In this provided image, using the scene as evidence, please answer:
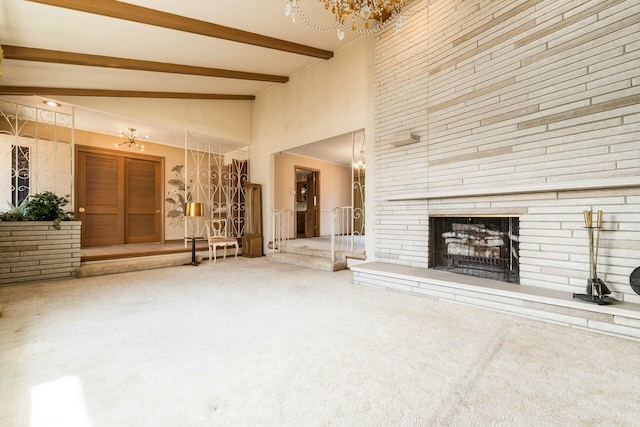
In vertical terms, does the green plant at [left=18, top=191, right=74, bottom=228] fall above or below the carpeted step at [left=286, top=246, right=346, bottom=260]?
above

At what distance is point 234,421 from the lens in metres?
1.26

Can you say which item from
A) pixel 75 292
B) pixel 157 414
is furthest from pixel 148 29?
pixel 157 414

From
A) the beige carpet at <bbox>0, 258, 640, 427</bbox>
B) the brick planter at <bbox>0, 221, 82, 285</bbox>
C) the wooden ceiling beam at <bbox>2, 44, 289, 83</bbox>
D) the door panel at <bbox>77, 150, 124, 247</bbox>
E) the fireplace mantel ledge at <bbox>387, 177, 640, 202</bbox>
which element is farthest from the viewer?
the door panel at <bbox>77, 150, 124, 247</bbox>

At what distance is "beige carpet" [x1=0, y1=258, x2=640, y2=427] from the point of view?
1.32m

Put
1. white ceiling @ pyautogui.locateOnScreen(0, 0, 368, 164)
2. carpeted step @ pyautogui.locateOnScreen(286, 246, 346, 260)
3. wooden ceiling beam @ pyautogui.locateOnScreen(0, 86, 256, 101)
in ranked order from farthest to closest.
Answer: carpeted step @ pyautogui.locateOnScreen(286, 246, 346, 260), wooden ceiling beam @ pyautogui.locateOnScreen(0, 86, 256, 101), white ceiling @ pyautogui.locateOnScreen(0, 0, 368, 164)

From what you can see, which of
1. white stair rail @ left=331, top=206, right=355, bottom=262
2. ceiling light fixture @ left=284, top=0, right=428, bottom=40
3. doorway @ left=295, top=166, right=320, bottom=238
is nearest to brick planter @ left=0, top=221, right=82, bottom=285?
white stair rail @ left=331, top=206, right=355, bottom=262

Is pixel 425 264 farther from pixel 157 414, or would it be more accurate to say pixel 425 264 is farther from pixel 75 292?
pixel 75 292

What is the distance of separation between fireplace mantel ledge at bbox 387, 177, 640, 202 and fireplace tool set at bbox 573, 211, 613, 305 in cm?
26

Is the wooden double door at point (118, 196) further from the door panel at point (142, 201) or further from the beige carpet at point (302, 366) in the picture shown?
the beige carpet at point (302, 366)

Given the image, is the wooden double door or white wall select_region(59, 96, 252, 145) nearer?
white wall select_region(59, 96, 252, 145)

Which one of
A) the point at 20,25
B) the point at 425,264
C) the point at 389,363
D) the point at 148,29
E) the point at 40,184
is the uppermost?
the point at 148,29

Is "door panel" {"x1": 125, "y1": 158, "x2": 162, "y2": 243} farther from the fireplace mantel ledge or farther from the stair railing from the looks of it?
the fireplace mantel ledge

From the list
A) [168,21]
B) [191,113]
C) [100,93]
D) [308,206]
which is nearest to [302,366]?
[168,21]

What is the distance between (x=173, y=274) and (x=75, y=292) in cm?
129
